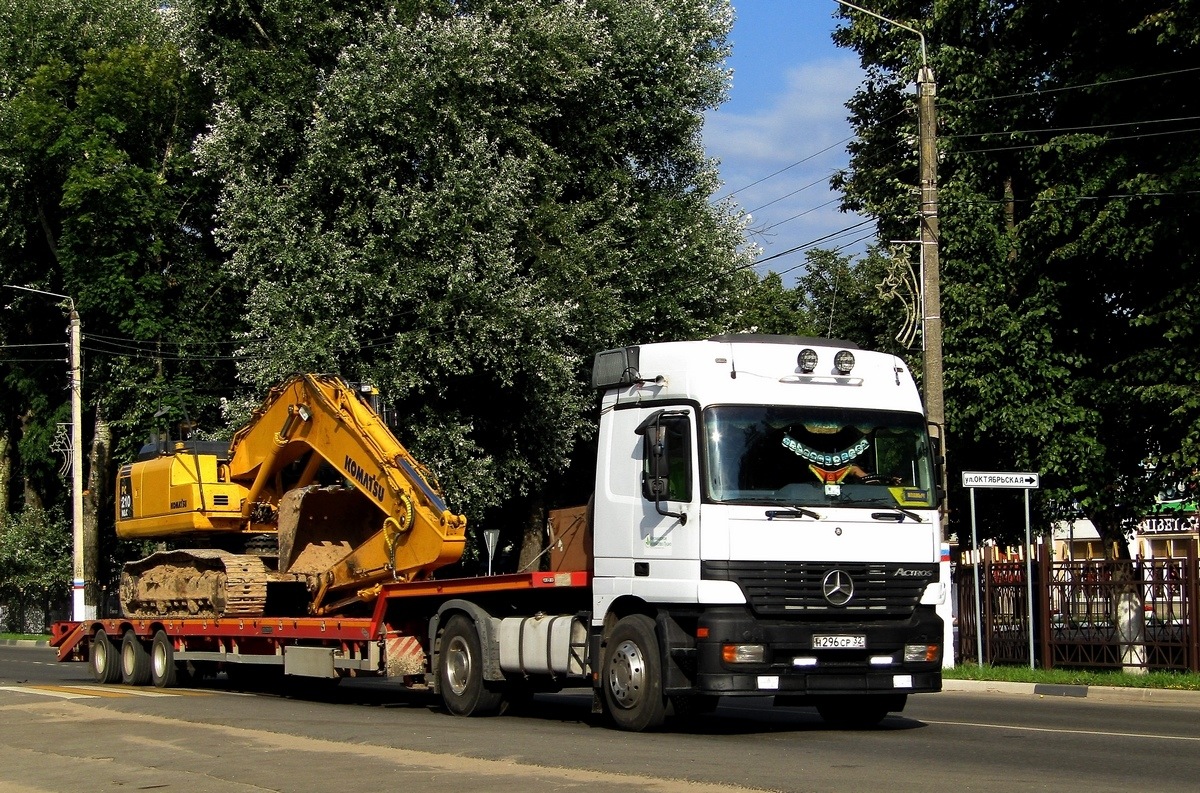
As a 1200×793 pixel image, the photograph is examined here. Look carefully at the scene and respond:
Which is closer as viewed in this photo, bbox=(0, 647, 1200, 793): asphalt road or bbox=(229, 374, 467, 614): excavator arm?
bbox=(0, 647, 1200, 793): asphalt road

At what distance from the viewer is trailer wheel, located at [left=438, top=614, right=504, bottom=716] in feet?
50.2

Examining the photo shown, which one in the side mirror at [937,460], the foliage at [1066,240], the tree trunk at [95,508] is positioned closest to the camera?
the side mirror at [937,460]

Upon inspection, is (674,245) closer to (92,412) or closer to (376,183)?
(376,183)

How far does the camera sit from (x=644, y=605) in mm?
13266

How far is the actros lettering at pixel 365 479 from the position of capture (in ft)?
58.1

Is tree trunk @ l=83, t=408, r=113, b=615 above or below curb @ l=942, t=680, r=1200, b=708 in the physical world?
above

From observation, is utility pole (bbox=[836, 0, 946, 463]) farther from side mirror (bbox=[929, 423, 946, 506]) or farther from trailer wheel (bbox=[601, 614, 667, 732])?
trailer wheel (bbox=[601, 614, 667, 732])

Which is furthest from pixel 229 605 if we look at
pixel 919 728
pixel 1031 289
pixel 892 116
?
pixel 892 116

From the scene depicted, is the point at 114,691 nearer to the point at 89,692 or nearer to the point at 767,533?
the point at 89,692

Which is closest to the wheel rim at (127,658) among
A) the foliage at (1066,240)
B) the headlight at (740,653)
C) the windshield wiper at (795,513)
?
the headlight at (740,653)

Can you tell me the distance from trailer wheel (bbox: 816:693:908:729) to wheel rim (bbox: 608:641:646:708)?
1876mm

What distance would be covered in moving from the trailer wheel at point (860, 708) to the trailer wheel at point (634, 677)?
1841 millimetres

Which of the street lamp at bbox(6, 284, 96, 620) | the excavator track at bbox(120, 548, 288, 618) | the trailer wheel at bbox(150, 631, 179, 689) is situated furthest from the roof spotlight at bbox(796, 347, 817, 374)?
the street lamp at bbox(6, 284, 96, 620)

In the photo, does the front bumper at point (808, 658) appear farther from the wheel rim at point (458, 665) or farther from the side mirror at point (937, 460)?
the wheel rim at point (458, 665)
